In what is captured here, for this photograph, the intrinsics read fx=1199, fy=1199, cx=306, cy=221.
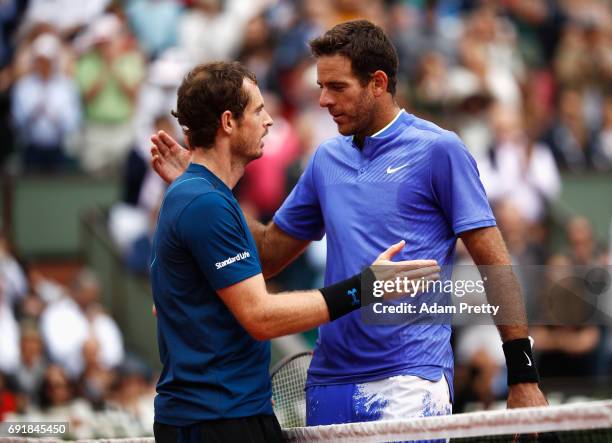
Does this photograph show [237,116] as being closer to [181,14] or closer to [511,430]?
[511,430]

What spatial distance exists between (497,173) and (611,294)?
16.4 ft

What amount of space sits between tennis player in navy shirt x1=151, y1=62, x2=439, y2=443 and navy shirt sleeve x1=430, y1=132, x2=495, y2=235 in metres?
0.35

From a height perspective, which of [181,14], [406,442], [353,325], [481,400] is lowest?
[481,400]

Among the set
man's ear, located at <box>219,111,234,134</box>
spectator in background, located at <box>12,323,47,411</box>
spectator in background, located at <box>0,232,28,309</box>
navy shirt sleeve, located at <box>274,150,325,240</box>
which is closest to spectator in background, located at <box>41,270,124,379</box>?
spectator in background, located at <box>12,323,47,411</box>

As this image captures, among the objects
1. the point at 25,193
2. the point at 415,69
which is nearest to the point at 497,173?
the point at 415,69

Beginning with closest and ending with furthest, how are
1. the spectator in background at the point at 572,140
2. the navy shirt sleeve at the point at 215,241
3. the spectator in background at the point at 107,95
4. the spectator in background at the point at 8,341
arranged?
the navy shirt sleeve at the point at 215,241 < the spectator in background at the point at 8,341 < the spectator in background at the point at 107,95 < the spectator in background at the point at 572,140

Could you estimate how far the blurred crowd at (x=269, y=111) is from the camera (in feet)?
33.9

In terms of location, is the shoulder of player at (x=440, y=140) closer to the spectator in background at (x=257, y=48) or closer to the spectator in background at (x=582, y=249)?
the spectator in background at (x=582, y=249)

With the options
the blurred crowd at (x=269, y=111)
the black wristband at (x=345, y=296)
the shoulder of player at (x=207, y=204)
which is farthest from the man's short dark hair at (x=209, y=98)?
the blurred crowd at (x=269, y=111)

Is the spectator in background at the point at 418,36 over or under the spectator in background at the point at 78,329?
over

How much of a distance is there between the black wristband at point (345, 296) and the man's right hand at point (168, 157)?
3.85 ft

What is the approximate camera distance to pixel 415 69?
44.1 feet

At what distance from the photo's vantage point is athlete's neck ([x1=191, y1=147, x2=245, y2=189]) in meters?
4.63

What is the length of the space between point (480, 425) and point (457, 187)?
40.6 inches
